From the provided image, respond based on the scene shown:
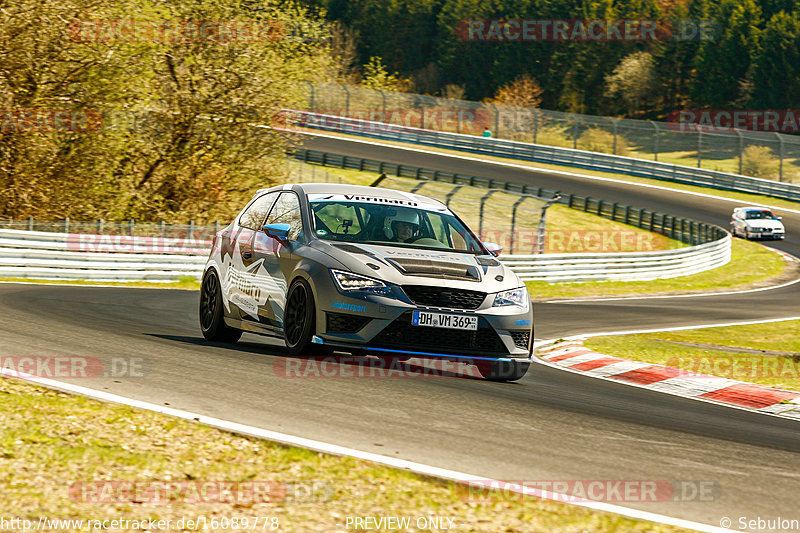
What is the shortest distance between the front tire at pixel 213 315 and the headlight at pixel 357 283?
2434 millimetres

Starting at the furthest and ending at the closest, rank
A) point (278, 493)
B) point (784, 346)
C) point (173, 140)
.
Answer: point (173, 140), point (784, 346), point (278, 493)

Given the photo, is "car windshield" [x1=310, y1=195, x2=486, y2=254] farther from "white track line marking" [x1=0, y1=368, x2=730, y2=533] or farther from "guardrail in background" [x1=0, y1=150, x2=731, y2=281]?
"guardrail in background" [x1=0, y1=150, x2=731, y2=281]

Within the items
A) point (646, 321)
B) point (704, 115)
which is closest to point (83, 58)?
point (646, 321)

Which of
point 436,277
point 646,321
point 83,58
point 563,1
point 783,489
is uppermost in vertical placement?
point 563,1

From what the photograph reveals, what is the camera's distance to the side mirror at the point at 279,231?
917cm

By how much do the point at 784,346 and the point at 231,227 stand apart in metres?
9.67

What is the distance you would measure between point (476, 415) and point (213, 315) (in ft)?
14.9

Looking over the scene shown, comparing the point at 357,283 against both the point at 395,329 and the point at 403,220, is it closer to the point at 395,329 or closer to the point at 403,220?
the point at 395,329

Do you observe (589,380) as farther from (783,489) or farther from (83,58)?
(83,58)

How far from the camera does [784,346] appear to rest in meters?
15.9

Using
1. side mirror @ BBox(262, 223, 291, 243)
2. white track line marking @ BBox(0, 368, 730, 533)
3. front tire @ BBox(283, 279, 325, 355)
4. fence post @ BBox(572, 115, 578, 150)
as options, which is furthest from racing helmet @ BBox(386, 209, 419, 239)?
fence post @ BBox(572, 115, 578, 150)

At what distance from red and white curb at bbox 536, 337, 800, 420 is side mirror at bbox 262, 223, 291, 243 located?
417 cm

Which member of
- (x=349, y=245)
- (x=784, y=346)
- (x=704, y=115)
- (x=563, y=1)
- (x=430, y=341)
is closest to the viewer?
(x=430, y=341)

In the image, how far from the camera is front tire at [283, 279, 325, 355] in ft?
27.6
